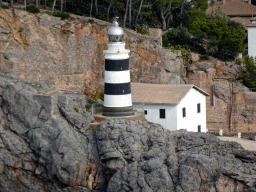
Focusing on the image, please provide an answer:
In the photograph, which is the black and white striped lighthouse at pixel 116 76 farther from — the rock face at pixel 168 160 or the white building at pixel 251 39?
the white building at pixel 251 39

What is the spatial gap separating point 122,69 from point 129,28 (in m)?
12.3

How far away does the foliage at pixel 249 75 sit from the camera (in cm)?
4466

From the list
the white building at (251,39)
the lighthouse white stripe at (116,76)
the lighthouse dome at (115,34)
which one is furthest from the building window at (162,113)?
the white building at (251,39)

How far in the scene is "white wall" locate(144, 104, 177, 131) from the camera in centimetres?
3653

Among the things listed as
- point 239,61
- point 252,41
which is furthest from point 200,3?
point 239,61

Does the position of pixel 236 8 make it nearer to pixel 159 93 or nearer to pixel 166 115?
pixel 159 93

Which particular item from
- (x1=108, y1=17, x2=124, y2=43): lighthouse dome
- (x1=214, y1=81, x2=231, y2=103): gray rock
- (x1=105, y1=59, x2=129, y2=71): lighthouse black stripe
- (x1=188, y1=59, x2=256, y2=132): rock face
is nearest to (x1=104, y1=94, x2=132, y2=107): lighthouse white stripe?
(x1=105, y1=59, x2=129, y2=71): lighthouse black stripe

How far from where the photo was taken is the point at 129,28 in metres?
44.4

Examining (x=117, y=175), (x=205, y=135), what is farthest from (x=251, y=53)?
(x=117, y=175)

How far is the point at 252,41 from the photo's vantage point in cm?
4844

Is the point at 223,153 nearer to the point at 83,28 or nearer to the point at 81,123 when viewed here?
the point at 81,123

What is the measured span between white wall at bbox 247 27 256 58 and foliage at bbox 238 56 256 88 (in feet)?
9.01

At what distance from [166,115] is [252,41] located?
14981 mm

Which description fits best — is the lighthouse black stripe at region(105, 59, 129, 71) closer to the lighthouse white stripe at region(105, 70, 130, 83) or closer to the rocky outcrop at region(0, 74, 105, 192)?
the lighthouse white stripe at region(105, 70, 130, 83)
